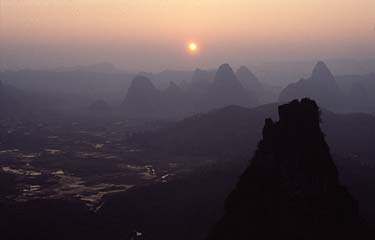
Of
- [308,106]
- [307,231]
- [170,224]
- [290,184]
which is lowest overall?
[170,224]

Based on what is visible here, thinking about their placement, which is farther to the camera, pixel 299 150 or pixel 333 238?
pixel 299 150

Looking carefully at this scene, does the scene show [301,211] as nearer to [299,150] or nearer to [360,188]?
[299,150]

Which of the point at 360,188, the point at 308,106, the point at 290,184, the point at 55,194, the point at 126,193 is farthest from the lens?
the point at 55,194

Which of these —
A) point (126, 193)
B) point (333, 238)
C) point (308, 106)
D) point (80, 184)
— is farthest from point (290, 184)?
point (80, 184)

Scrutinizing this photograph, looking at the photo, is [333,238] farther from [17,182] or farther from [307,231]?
[17,182]

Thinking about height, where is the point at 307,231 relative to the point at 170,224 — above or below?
above

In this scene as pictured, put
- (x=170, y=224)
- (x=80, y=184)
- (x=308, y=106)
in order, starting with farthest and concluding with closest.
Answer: (x=80, y=184) → (x=170, y=224) → (x=308, y=106)

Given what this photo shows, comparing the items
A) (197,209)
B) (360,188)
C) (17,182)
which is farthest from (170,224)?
(17,182)
